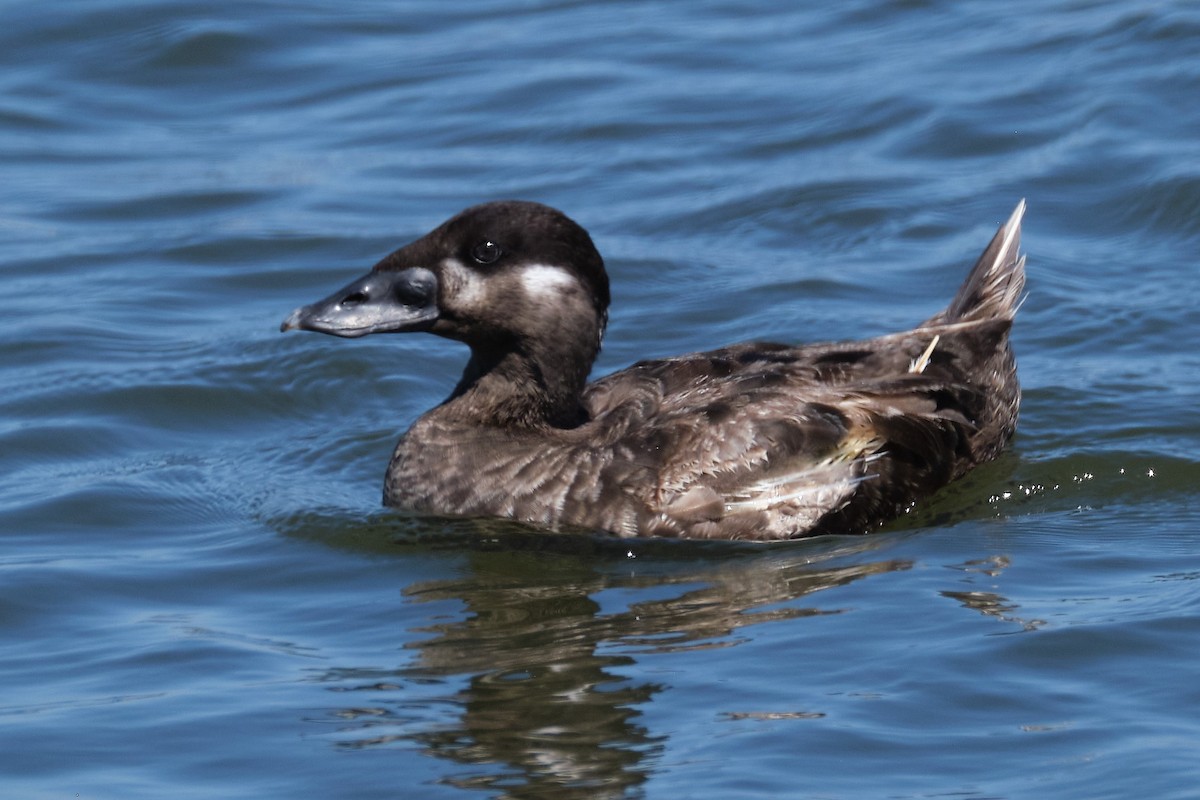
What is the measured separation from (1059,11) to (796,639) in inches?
364

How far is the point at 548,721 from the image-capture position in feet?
19.0

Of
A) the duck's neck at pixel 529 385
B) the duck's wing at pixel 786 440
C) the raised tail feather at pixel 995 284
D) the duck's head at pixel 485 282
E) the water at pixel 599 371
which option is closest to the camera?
the water at pixel 599 371

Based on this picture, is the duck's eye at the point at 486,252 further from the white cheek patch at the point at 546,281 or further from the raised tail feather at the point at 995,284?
the raised tail feather at the point at 995,284

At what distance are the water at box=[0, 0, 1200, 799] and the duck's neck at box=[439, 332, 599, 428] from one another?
493mm

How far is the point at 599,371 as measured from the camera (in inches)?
387

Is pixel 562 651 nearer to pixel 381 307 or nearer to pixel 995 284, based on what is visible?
pixel 381 307

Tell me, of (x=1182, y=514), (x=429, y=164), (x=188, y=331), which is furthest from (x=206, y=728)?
(x=429, y=164)

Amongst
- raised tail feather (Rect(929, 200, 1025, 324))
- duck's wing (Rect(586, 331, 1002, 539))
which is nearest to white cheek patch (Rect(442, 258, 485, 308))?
duck's wing (Rect(586, 331, 1002, 539))

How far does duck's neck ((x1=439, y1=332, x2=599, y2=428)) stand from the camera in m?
7.62

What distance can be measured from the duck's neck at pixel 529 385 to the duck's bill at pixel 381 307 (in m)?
0.37

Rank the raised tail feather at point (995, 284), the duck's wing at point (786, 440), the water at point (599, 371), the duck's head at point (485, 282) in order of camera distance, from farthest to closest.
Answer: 1. the raised tail feather at point (995, 284)
2. the duck's head at point (485, 282)
3. the duck's wing at point (786, 440)
4. the water at point (599, 371)

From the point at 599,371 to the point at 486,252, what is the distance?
2.44m

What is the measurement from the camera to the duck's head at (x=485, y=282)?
7.43m

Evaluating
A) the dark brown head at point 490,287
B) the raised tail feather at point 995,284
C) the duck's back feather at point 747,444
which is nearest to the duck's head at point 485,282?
the dark brown head at point 490,287
